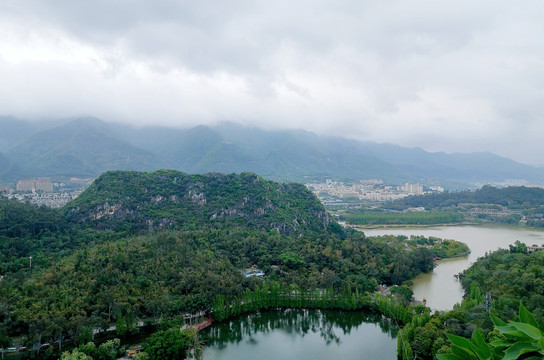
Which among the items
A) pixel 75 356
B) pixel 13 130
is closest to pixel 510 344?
pixel 75 356

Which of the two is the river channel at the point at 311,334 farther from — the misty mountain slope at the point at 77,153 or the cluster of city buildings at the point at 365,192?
the misty mountain slope at the point at 77,153

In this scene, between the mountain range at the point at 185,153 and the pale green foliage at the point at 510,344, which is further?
the mountain range at the point at 185,153

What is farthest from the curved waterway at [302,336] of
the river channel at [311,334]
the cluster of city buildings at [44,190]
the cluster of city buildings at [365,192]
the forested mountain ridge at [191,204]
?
the cluster of city buildings at [365,192]

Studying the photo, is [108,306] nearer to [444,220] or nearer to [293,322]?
[293,322]

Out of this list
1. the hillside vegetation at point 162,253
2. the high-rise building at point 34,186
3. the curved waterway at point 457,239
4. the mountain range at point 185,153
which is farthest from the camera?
the mountain range at point 185,153

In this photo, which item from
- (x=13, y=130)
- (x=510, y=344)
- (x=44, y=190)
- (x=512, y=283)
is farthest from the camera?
(x=13, y=130)

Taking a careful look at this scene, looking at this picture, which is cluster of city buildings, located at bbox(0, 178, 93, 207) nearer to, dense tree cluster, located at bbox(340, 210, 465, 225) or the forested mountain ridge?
the forested mountain ridge

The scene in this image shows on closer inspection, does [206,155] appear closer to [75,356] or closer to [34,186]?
[34,186]
